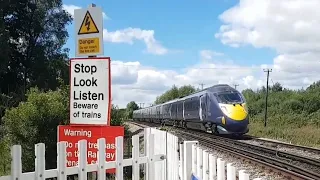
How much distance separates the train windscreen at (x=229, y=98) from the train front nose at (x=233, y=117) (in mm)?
311

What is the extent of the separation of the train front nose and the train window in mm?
315

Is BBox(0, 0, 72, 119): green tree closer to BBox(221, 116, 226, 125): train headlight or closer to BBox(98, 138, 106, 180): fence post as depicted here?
BBox(221, 116, 226, 125): train headlight

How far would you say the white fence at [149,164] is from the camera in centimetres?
421

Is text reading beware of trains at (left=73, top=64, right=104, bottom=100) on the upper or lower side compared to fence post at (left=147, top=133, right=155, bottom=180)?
upper

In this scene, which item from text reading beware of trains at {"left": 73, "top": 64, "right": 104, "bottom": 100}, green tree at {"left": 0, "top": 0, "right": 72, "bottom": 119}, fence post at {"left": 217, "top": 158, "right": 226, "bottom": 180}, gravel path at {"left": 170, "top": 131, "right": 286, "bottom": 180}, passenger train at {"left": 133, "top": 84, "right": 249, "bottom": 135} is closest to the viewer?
fence post at {"left": 217, "top": 158, "right": 226, "bottom": 180}

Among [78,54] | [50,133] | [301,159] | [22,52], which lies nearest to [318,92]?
[22,52]

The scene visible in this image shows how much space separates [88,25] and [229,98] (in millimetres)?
21005

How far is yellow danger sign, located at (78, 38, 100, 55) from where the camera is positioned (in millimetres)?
5566

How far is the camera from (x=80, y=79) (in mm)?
5488

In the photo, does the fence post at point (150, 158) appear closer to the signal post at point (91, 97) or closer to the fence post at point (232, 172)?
the signal post at point (91, 97)

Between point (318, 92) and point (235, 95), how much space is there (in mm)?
53191

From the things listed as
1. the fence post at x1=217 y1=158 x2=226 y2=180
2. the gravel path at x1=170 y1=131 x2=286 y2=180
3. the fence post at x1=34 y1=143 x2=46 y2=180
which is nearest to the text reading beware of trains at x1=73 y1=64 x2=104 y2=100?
the fence post at x1=34 y1=143 x2=46 y2=180

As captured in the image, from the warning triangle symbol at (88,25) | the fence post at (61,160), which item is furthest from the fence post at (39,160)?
the warning triangle symbol at (88,25)

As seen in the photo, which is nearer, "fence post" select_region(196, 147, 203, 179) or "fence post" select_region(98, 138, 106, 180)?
"fence post" select_region(98, 138, 106, 180)
